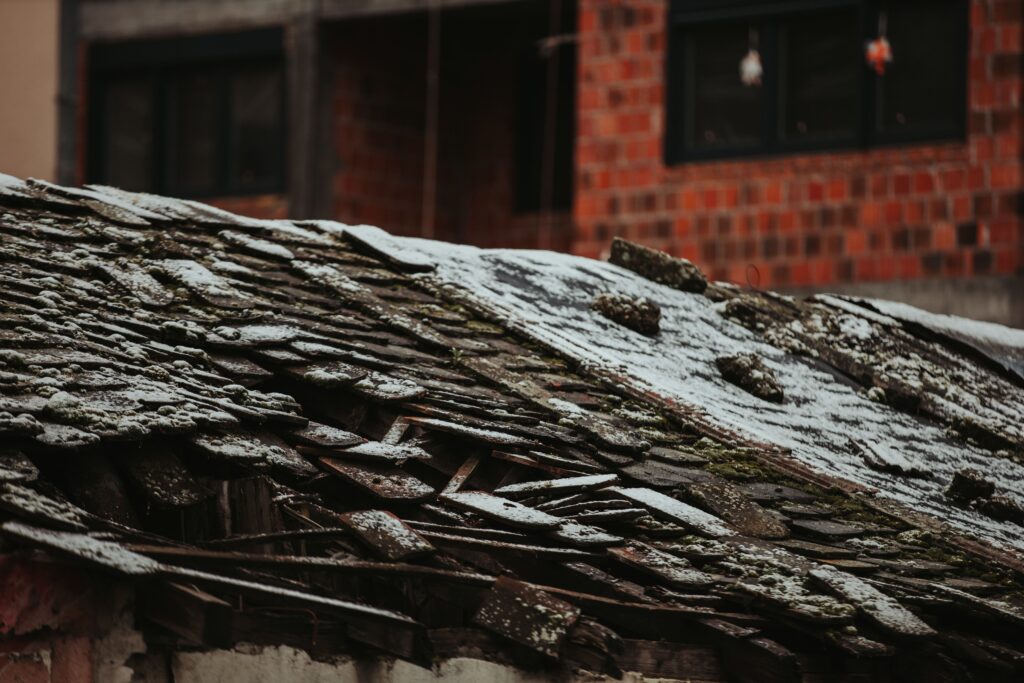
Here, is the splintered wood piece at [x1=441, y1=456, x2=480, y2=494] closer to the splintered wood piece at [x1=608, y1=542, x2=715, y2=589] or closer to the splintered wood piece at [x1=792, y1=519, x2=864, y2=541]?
the splintered wood piece at [x1=608, y1=542, x2=715, y2=589]

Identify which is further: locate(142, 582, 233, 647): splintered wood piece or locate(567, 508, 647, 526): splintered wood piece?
locate(567, 508, 647, 526): splintered wood piece

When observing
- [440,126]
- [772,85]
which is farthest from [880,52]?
[440,126]

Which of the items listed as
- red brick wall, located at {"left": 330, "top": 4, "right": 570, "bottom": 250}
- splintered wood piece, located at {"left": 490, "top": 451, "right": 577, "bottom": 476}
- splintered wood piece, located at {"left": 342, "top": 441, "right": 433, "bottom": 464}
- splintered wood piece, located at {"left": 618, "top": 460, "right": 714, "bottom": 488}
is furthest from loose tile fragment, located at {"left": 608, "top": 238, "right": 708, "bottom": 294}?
red brick wall, located at {"left": 330, "top": 4, "right": 570, "bottom": 250}

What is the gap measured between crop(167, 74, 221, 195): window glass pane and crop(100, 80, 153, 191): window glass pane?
1.06ft

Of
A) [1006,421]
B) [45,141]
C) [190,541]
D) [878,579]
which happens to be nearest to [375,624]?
[190,541]

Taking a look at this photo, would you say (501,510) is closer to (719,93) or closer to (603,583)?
(603,583)

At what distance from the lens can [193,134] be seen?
19.3 m

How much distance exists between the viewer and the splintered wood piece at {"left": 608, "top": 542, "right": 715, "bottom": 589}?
5.86 meters

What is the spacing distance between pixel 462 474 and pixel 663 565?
0.88 m

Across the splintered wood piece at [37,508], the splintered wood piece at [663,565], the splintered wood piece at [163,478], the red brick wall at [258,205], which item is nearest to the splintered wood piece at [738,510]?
the splintered wood piece at [663,565]

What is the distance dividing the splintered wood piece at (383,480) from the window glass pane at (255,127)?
13023 millimetres

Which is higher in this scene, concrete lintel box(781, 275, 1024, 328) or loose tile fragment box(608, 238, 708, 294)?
loose tile fragment box(608, 238, 708, 294)

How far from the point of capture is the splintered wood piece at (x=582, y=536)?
5953 millimetres

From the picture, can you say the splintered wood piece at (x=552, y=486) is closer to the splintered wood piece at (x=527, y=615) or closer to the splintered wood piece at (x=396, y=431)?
the splintered wood piece at (x=396, y=431)
